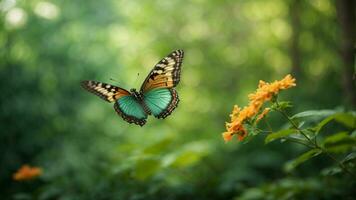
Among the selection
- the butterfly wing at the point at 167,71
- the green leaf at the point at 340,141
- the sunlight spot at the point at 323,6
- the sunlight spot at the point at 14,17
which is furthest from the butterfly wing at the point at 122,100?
the sunlight spot at the point at 323,6

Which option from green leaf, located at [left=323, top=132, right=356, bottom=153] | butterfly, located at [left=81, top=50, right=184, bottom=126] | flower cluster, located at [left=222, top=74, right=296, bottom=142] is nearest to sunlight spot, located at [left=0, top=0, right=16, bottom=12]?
butterfly, located at [left=81, top=50, right=184, bottom=126]

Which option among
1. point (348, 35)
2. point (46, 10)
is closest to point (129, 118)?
point (348, 35)

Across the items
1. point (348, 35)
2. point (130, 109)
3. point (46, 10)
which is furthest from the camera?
point (46, 10)

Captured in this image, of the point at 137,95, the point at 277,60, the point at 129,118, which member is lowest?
the point at 129,118

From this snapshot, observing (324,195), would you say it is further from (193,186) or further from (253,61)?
(253,61)

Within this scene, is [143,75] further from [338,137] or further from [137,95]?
[338,137]

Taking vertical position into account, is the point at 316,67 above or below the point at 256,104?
above

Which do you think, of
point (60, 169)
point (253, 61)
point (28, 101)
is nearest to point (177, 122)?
point (253, 61)

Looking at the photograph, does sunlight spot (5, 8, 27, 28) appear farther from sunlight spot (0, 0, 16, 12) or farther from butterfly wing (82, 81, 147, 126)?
butterfly wing (82, 81, 147, 126)
